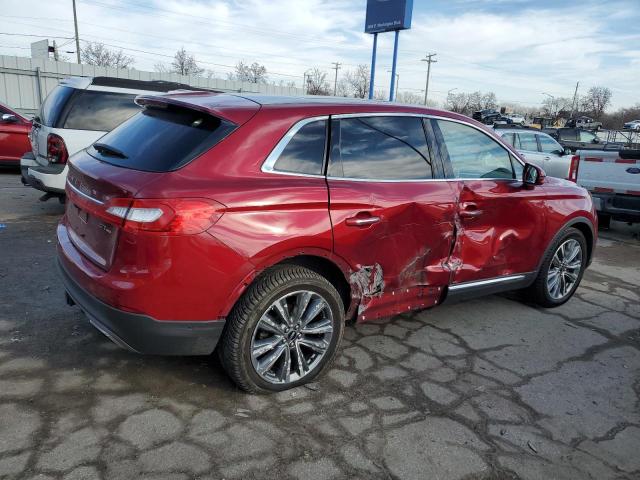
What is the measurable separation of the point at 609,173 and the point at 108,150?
298 inches

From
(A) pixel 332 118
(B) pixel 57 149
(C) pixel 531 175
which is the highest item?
(A) pixel 332 118

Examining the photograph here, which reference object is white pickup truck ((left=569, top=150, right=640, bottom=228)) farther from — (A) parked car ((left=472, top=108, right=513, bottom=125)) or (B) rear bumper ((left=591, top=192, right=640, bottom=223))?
(A) parked car ((left=472, top=108, right=513, bottom=125))

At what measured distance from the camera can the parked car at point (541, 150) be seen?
37.8 feet

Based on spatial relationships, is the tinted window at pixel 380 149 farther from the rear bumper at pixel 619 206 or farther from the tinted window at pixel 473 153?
the rear bumper at pixel 619 206

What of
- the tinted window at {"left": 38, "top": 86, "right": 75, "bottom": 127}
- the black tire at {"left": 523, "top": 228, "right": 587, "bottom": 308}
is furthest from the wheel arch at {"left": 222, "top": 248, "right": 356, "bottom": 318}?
the tinted window at {"left": 38, "top": 86, "right": 75, "bottom": 127}

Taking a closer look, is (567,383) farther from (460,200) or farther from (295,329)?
(295,329)

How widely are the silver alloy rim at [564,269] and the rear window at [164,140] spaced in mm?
3411

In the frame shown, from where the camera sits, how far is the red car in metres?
2.63

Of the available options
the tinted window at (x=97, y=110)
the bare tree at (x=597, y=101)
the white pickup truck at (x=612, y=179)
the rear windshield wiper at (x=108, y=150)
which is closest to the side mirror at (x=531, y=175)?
the rear windshield wiper at (x=108, y=150)

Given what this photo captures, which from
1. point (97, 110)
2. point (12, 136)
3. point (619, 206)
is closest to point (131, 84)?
point (97, 110)

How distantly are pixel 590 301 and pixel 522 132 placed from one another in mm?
7717

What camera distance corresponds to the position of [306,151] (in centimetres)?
309

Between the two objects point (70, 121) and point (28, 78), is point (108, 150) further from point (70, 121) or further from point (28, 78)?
point (28, 78)

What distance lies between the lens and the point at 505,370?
3600mm
